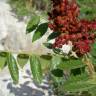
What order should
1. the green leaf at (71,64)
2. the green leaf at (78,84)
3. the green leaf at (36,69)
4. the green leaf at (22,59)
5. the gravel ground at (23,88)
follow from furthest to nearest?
1. the gravel ground at (23,88)
2. the green leaf at (22,59)
3. the green leaf at (36,69)
4. the green leaf at (71,64)
5. the green leaf at (78,84)

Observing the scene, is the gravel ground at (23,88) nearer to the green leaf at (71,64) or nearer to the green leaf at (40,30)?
the green leaf at (40,30)

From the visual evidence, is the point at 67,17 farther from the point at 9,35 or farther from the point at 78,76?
the point at 9,35

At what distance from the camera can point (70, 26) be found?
2.21 metres

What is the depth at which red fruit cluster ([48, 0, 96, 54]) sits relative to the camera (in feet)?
7.18

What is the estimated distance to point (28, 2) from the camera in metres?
8.09

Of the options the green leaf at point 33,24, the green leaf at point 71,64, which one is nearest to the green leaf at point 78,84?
the green leaf at point 71,64

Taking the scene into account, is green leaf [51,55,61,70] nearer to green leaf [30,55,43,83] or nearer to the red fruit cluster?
green leaf [30,55,43,83]

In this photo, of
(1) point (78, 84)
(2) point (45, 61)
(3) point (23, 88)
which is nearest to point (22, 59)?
(2) point (45, 61)

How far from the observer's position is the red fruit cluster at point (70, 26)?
2189 mm

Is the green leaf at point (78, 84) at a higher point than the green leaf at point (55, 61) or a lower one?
lower

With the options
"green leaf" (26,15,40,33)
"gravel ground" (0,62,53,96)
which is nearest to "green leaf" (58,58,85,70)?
"green leaf" (26,15,40,33)

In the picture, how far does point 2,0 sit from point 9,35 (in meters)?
1.52

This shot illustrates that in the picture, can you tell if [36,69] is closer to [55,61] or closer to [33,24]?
[55,61]

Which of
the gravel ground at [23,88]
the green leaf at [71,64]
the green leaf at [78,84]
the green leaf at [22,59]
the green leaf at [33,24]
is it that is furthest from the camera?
the gravel ground at [23,88]
